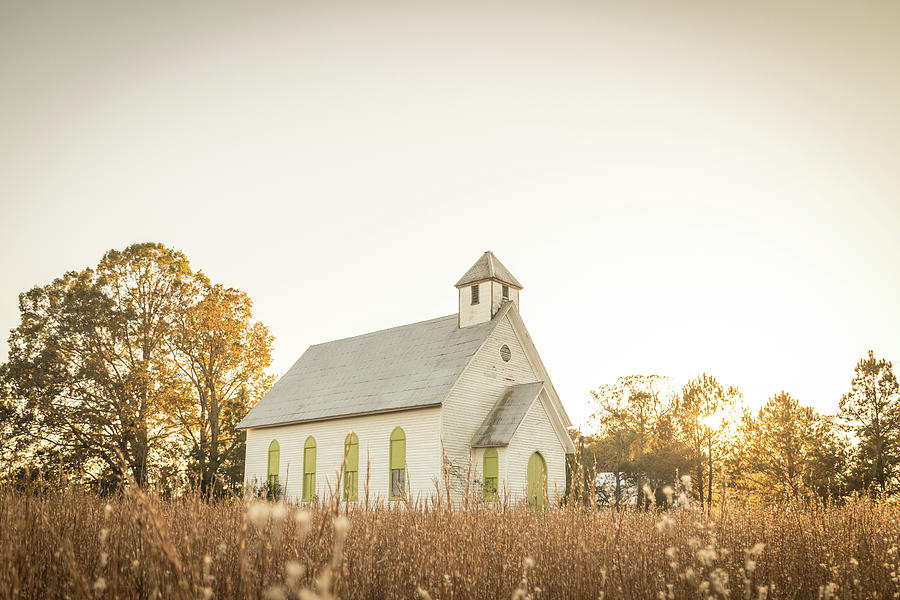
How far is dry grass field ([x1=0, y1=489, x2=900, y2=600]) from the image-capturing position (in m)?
4.21

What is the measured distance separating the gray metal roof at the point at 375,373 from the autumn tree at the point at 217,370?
157 cm

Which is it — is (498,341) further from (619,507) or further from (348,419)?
(619,507)

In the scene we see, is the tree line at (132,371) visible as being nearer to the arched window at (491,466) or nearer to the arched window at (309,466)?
the arched window at (309,466)

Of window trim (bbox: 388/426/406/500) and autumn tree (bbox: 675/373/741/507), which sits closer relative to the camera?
window trim (bbox: 388/426/406/500)

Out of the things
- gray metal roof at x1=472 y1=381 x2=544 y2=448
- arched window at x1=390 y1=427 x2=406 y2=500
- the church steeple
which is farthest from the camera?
the church steeple

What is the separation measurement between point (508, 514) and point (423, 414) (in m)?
18.1

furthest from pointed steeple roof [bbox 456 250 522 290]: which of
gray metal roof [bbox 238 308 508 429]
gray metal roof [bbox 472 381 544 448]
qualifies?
gray metal roof [bbox 472 381 544 448]

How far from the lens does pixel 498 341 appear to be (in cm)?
2691

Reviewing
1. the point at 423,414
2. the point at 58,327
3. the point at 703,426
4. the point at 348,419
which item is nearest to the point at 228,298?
the point at 58,327

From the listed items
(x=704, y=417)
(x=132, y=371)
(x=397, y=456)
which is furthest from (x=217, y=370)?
(x=704, y=417)

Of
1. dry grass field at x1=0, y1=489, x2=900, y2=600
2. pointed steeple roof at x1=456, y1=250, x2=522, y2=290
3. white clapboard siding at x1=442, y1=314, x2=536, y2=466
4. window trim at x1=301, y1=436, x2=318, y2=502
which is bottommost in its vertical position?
window trim at x1=301, y1=436, x2=318, y2=502

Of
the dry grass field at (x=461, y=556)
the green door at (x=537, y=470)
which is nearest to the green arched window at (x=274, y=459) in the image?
the green door at (x=537, y=470)

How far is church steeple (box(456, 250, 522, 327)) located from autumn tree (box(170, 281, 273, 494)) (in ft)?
38.2

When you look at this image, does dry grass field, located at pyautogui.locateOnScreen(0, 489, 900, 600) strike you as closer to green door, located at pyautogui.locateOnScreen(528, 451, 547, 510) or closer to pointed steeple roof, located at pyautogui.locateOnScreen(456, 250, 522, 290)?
green door, located at pyautogui.locateOnScreen(528, 451, 547, 510)
